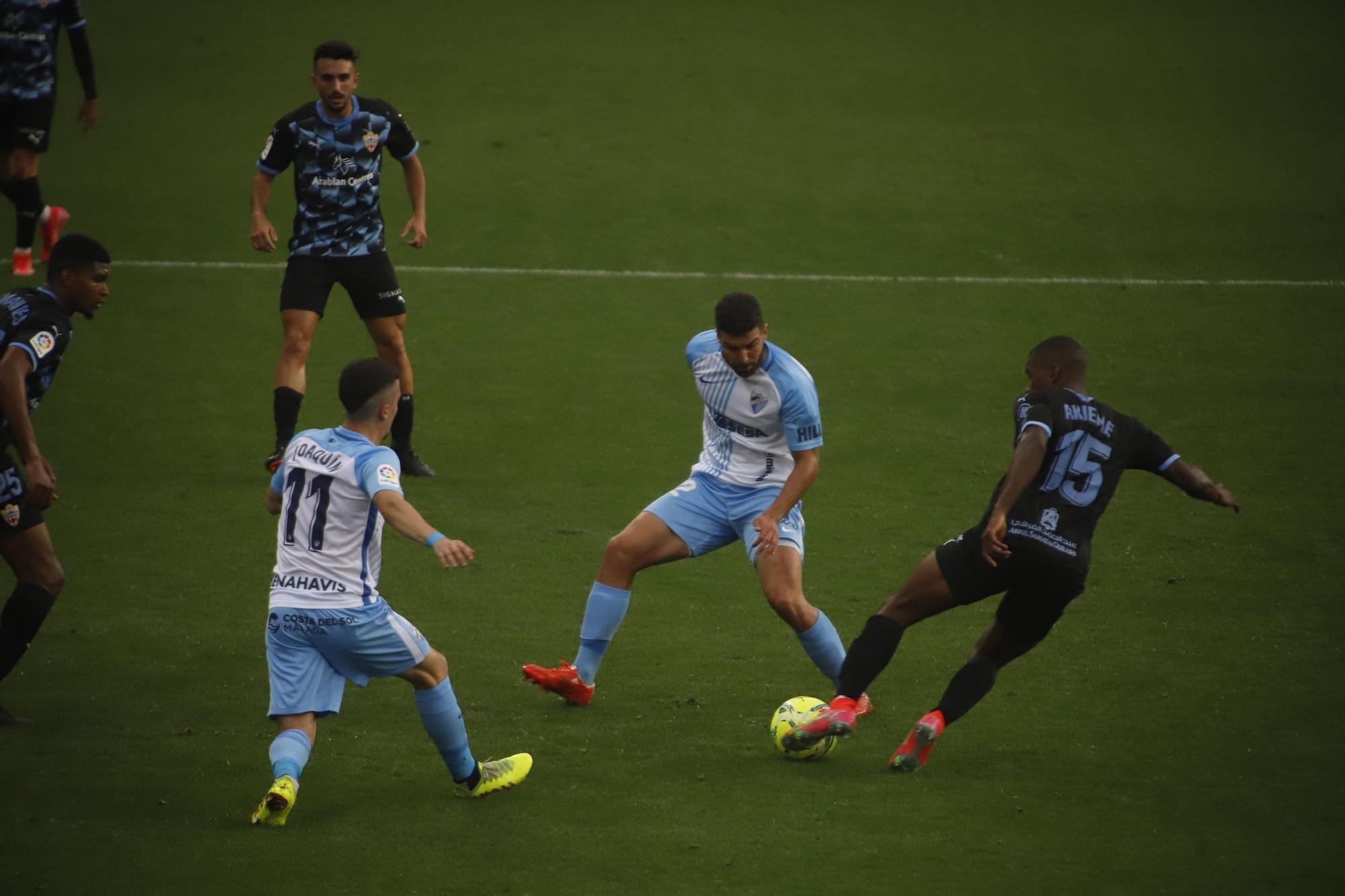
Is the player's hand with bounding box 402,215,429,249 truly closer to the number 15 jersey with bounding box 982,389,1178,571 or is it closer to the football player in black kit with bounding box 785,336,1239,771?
the football player in black kit with bounding box 785,336,1239,771

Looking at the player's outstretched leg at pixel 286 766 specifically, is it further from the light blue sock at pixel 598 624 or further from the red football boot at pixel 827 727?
the red football boot at pixel 827 727

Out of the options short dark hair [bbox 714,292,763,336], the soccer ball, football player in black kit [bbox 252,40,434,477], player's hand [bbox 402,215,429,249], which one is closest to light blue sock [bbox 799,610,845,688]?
the soccer ball

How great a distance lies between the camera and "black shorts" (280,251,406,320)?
9.61 meters

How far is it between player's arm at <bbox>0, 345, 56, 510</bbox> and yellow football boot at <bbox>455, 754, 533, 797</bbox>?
2.06m

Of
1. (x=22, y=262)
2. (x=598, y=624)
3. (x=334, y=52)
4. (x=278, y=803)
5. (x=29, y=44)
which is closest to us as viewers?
(x=278, y=803)

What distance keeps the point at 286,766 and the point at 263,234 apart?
4.74 meters

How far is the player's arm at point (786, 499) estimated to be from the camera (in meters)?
6.42

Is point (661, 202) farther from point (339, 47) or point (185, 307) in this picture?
point (339, 47)

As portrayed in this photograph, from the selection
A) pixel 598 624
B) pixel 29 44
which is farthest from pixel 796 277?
pixel 598 624

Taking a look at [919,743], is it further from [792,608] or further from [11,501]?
[11,501]

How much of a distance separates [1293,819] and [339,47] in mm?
6591

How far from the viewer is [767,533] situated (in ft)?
Result: 21.0

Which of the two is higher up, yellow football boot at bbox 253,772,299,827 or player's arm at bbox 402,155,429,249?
player's arm at bbox 402,155,429,249

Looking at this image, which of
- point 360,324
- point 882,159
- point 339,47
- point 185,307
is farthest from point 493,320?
point 882,159
